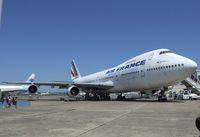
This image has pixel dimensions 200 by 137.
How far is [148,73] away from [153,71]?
81 centimetres

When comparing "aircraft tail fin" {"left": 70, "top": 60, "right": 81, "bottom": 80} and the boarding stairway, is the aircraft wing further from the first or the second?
"aircraft tail fin" {"left": 70, "top": 60, "right": 81, "bottom": 80}

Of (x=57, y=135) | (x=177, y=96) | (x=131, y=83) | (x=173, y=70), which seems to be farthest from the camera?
(x=177, y=96)

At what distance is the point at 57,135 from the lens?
8.34m

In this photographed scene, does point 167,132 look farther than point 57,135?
Yes

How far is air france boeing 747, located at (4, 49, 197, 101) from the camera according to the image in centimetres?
2948

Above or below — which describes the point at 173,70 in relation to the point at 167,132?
above

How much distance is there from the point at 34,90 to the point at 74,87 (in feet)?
22.2

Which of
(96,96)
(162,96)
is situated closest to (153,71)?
(162,96)

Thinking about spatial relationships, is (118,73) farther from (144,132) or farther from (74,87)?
(144,132)

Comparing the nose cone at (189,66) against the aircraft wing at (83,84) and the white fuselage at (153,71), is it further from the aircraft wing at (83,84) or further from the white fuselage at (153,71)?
the aircraft wing at (83,84)

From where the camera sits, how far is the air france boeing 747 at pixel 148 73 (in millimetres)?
29484

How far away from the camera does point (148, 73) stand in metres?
32.0

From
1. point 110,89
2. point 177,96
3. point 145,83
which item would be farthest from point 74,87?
point 177,96

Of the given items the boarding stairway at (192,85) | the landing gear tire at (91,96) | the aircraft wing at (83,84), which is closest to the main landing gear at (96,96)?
the landing gear tire at (91,96)
